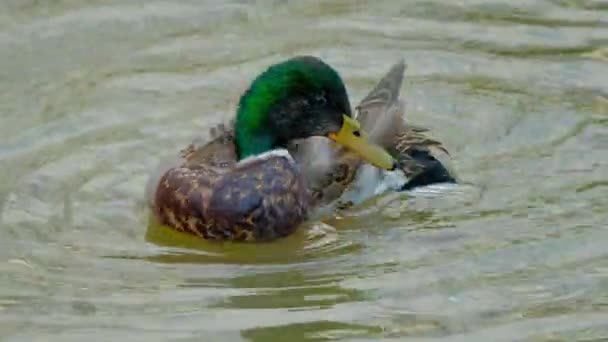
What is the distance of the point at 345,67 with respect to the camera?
1134cm

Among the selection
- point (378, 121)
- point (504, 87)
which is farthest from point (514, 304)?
point (504, 87)

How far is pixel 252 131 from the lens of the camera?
9.77 meters

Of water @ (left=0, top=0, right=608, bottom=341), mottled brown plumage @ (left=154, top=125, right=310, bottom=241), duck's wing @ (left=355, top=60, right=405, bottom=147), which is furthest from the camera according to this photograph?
duck's wing @ (left=355, top=60, right=405, bottom=147)

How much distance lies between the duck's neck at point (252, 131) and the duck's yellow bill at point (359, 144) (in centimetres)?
31

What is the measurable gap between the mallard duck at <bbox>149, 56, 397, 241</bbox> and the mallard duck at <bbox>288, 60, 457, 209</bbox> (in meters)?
0.12

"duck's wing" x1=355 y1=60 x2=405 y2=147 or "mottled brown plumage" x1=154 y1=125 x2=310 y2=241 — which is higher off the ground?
"duck's wing" x1=355 y1=60 x2=405 y2=147

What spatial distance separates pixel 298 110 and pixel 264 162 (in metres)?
0.31

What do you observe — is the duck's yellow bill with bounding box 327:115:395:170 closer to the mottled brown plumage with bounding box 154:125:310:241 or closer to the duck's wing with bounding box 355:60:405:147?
the mottled brown plumage with bounding box 154:125:310:241

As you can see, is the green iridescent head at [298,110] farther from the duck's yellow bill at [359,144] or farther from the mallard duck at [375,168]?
the mallard duck at [375,168]

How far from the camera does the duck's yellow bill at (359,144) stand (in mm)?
9695

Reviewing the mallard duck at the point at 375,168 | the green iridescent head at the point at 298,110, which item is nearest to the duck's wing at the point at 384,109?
the mallard duck at the point at 375,168

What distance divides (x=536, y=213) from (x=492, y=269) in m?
0.84

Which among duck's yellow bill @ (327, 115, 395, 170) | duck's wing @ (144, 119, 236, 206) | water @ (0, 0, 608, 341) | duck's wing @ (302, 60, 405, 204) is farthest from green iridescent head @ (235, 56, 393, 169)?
water @ (0, 0, 608, 341)

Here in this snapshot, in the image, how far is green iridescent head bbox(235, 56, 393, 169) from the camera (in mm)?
9617
